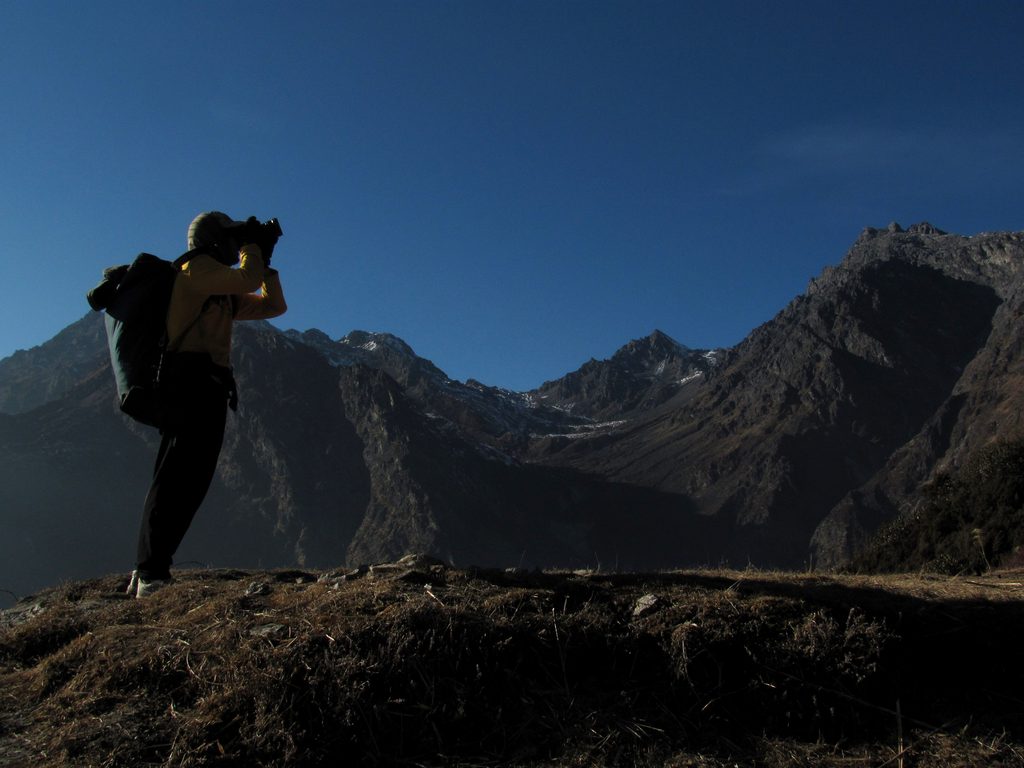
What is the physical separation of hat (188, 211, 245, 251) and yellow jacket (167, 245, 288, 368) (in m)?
0.36

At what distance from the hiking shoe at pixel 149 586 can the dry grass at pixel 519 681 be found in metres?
0.73

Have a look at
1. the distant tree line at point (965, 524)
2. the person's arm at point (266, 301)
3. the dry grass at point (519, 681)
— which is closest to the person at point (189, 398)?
the person's arm at point (266, 301)

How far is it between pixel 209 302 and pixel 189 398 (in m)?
0.74

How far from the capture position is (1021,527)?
→ 11719 mm

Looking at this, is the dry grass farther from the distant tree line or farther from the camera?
the distant tree line

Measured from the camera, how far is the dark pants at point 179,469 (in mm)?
6094

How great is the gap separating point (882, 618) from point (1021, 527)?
338 inches

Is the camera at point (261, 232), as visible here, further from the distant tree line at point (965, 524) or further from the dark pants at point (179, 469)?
the distant tree line at point (965, 524)

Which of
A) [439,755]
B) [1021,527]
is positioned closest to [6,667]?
[439,755]

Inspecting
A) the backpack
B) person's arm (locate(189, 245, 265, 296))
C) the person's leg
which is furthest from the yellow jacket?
the person's leg

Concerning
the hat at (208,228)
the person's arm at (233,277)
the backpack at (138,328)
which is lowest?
the backpack at (138,328)

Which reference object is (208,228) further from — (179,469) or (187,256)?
(179,469)

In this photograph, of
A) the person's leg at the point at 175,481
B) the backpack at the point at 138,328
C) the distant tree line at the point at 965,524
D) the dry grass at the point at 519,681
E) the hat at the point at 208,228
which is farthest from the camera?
the distant tree line at the point at 965,524

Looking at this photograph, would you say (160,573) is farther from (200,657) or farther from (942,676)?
(942,676)
